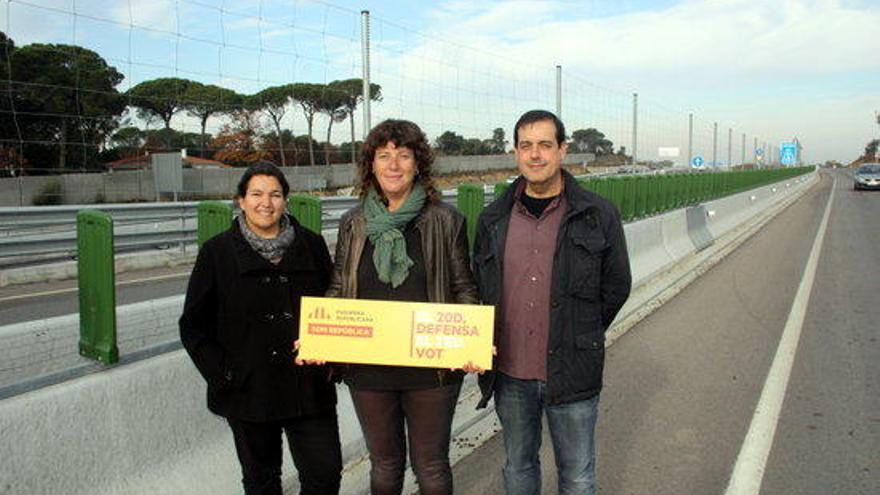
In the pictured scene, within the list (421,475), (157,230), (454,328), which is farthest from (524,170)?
(157,230)

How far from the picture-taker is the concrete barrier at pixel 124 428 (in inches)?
99.0

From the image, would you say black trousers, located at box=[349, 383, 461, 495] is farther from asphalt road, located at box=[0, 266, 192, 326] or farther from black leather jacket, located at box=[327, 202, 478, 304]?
asphalt road, located at box=[0, 266, 192, 326]

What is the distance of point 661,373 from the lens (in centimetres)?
611

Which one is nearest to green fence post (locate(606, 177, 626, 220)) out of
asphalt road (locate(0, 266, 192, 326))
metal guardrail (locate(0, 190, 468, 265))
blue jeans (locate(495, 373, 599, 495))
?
metal guardrail (locate(0, 190, 468, 265))

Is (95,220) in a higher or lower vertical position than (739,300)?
higher

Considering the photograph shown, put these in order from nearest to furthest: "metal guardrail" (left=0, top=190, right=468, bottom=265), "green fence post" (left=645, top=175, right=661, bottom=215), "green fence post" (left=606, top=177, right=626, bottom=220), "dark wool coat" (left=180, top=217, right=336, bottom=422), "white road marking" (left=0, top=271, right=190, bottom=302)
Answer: "dark wool coat" (left=180, top=217, right=336, bottom=422) → "metal guardrail" (left=0, top=190, right=468, bottom=265) → "white road marking" (left=0, top=271, right=190, bottom=302) → "green fence post" (left=606, top=177, right=626, bottom=220) → "green fence post" (left=645, top=175, right=661, bottom=215)

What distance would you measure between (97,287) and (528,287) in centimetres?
171

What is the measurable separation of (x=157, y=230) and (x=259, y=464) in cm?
1024

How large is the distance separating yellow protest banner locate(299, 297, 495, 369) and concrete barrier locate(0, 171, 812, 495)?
2.37 ft

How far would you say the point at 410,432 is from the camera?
2941 mm

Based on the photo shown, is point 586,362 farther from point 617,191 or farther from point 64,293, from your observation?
point 617,191

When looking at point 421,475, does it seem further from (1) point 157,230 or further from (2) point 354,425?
(1) point 157,230

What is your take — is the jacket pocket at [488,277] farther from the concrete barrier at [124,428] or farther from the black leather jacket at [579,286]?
the concrete barrier at [124,428]

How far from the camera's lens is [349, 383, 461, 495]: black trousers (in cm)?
289
